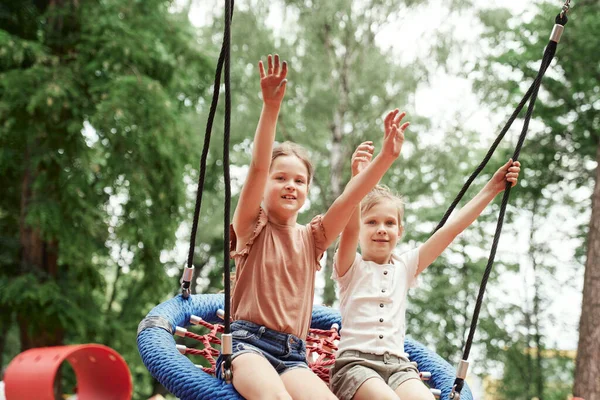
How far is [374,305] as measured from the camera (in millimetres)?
2094

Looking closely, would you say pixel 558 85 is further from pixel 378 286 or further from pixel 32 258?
pixel 378 286

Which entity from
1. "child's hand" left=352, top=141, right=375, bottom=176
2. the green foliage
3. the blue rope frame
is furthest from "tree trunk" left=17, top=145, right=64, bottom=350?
"child's hand" left=352, top=141, right=375, bottom=176

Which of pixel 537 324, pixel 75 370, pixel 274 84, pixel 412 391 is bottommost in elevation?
pixel 537 324

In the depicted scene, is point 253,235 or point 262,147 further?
point 253,235

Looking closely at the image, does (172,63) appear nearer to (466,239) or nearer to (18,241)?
(18,241)

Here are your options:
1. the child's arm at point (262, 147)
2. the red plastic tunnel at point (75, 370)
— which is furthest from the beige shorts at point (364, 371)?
the red plastic tunnel at point (75, 370)

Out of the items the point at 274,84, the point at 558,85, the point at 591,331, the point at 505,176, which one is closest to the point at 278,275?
the point at 274,84

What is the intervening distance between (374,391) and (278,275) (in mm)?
412

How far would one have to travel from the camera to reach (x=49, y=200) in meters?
6.47

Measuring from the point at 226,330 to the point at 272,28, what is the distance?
301 inches

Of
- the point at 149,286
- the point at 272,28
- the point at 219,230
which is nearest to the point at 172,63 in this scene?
the point at 272,28

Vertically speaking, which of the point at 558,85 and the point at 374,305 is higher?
the point at 558,85

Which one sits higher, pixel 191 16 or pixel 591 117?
pixel 191 16

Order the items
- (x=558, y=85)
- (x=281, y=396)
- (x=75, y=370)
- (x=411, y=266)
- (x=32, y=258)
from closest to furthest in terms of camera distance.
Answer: (x=281, y=396) < (x=411, y=266) < (x=75, y=370) < (x=32, y=258) < (x=558, y=85)
